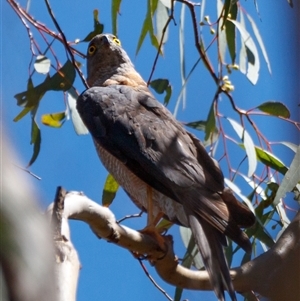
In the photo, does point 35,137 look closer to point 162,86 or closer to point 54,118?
point 54,118

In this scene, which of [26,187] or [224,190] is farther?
[224,190]

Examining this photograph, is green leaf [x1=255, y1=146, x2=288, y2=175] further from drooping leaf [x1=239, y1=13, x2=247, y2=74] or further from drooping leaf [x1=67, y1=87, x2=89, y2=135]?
drooping leaf [x1=67, y1=87, x2=89, y2=135]

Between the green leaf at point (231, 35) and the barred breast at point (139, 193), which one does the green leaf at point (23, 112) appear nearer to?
the barred breast at point (139, 193)

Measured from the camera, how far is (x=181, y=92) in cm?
256

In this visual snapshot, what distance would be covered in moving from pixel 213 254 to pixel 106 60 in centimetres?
152

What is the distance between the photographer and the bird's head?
3137mm

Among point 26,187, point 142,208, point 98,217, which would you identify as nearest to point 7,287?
point 26,187

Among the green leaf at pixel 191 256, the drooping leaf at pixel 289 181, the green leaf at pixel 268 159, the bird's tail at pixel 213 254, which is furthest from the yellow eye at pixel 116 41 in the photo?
the drooping leaf at pixel 289 181

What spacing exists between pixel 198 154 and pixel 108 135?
350 mm

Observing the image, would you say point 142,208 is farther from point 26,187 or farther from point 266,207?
point 26,187

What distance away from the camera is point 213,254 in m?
1.94

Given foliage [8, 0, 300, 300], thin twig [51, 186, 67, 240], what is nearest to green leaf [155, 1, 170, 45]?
foliage [8, 0, 300, 300]

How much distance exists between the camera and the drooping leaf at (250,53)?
2.71 m

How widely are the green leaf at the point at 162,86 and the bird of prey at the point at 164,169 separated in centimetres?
5
